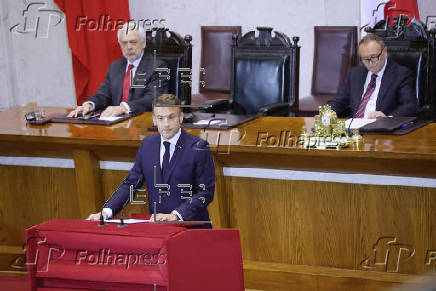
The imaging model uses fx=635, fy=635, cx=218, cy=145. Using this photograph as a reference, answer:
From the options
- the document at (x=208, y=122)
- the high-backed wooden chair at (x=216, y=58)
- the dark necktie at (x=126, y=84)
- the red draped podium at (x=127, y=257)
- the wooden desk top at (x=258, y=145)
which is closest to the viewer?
the red draped podium at (x=127, y=257)

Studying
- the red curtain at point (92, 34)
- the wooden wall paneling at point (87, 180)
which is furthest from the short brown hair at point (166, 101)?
the red curtain at point (92, 34)

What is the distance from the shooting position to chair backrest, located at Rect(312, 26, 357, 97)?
5316mm

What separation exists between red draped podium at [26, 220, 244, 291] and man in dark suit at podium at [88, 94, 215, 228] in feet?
3.70

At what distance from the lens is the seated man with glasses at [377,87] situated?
12.5 ft

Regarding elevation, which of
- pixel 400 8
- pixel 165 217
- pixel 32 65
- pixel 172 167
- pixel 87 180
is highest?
pixel 400 8

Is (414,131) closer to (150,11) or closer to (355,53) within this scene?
(355,53)

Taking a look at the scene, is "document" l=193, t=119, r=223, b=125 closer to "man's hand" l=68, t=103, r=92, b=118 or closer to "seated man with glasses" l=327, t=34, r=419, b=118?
"man's hand" l=68, t=103, r=92, b=118

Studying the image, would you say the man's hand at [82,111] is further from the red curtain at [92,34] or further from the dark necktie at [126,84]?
the red curtain at [92,34]

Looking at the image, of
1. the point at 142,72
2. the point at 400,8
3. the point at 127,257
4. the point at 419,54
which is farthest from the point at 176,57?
→ the point at 127,257

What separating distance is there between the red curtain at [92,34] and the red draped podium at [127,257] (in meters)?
4.73

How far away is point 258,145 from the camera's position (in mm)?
3010

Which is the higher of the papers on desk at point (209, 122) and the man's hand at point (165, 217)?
the papers on desk at point (209, 122)

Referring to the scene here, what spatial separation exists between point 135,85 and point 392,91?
1571 mm

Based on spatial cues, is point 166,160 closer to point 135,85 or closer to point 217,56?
point 135,85
